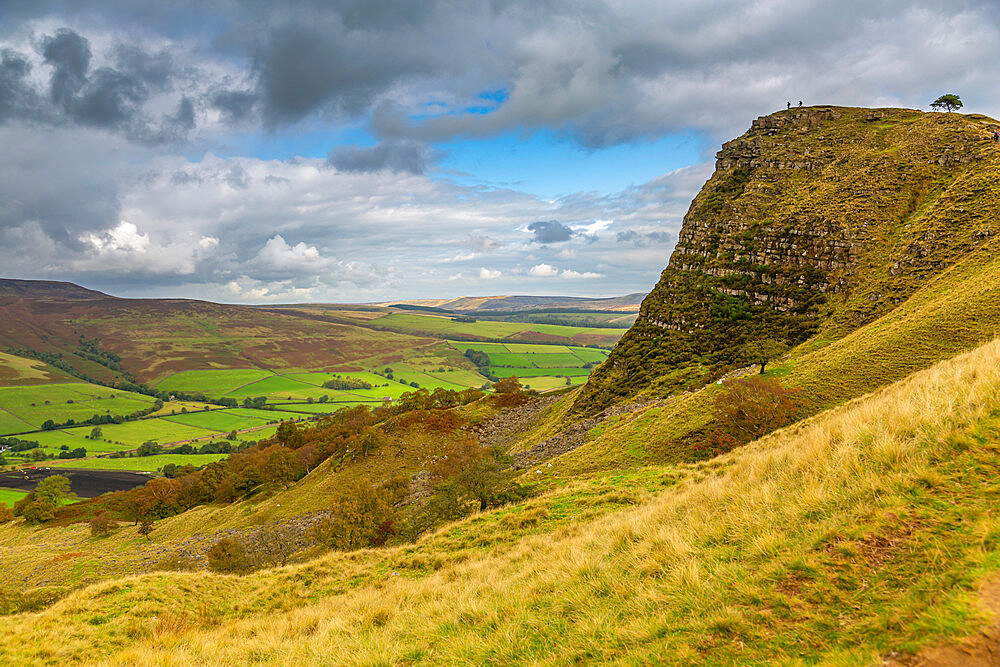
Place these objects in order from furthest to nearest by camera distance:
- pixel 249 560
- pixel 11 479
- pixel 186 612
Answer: pixel 11 479 < pixel 249 560 < pixel 186 612

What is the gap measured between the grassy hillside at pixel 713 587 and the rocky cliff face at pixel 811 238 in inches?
1539

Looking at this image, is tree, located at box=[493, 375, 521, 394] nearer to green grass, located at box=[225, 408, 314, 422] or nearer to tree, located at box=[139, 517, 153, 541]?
tree, located at box=[139, 517, 153, 541]

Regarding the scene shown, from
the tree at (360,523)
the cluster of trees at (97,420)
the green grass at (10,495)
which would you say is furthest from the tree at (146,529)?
the cluster of trees at (97,420)

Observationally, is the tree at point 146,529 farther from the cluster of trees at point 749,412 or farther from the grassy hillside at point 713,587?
the cluster of trees at point 749,412

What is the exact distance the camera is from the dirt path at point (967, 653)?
14.4 ft

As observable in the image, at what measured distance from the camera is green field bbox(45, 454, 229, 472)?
130750mm

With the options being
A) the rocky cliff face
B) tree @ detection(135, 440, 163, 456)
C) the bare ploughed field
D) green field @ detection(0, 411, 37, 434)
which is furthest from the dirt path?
green field @ detection(0, 411, 37, 434)

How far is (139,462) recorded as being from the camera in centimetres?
13600

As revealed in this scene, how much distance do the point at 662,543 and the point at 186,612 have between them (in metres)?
16.8

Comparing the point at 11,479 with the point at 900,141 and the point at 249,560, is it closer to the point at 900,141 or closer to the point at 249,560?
the point at 249,560

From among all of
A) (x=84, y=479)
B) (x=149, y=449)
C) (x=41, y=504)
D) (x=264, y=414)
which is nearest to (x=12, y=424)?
(x=149, y=449)

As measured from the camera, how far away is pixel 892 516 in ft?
22.9

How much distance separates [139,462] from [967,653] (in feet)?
604

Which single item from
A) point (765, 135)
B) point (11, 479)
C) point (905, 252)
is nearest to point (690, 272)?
point (905, 252)
